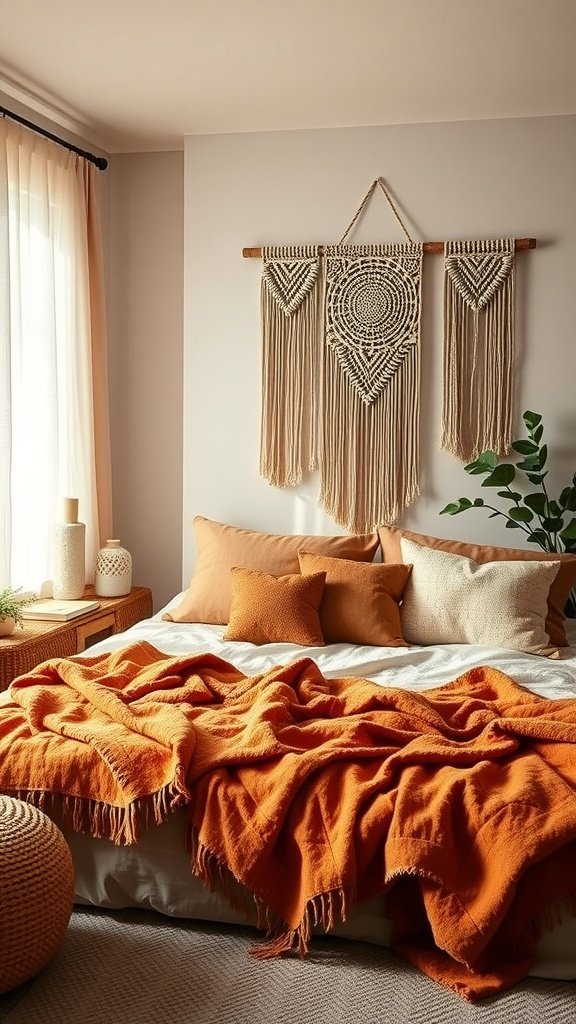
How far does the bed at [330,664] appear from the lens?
229cm

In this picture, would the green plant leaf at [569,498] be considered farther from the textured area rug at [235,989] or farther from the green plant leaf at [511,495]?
the textured area rug at [235,989]

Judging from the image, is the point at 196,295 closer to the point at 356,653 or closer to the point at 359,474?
the point at 359,474

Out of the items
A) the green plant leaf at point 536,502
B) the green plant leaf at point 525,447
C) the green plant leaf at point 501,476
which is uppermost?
the green plant leaf at point 525,447

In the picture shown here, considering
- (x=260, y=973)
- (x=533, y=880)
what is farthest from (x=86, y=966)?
(x=533, y=880)

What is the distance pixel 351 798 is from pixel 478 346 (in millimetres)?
2536

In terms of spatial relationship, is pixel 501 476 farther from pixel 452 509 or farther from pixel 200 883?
pixel 200 883

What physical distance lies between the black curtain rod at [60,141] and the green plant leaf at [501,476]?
2239 mm

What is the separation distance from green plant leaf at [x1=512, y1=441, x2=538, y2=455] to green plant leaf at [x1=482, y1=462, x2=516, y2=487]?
0.27 ft

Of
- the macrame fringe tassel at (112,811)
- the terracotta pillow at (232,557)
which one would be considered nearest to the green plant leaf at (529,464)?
the terracotta pillow at (232,557)

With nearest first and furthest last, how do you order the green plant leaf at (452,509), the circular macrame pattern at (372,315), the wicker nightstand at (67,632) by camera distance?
the wicker nightstand at (67,632), the green plant leaf at (452,509), the circular macrame pattern at (372,315)

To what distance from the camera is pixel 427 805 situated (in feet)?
7.41

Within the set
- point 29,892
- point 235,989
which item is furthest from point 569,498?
point 29,892

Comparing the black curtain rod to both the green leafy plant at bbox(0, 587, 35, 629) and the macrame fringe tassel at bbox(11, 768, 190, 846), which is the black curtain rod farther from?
the macrame fringe tassel at bbox(11, 768, 190, 846)

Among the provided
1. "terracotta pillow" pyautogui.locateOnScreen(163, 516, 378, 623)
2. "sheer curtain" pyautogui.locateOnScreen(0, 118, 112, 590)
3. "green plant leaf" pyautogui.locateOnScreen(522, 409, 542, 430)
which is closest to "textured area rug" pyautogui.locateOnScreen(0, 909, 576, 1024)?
"terracotta pillow" pyautogui.locateOnScreen(163, 516, 378, 623)
